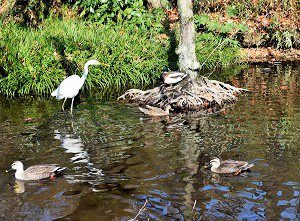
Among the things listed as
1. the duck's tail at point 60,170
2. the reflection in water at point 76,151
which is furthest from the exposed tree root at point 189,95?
the duck's tail at point 60,170

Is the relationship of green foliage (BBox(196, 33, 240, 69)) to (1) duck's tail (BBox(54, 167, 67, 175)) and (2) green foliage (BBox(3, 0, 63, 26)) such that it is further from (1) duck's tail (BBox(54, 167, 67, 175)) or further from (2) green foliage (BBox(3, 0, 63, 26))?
(1) duck's tail (BBox(54, 167, 67, 175))

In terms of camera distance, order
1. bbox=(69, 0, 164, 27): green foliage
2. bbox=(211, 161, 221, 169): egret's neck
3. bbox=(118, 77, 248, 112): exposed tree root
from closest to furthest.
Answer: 1. bbox=(211, 161, 221, 169): egret's neck
2. bbox=(118, 77, 248, 112): exposed tree root
3. bbox=(69, 0, 164, 27): green foliage

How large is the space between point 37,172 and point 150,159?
1.95 metres

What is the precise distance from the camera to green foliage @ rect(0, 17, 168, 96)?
47.8 ft

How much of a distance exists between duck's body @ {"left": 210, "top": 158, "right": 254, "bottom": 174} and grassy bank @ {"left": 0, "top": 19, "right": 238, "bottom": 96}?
301 inches

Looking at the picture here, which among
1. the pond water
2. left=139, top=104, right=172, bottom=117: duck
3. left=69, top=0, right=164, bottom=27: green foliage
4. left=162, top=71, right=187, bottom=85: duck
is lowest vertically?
the pond water

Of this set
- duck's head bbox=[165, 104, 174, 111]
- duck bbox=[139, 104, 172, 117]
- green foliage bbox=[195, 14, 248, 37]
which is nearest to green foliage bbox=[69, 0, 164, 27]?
green foliage bbox=[195, 14, 248, 37]

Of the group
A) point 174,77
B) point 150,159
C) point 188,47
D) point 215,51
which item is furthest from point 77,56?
point 150,159

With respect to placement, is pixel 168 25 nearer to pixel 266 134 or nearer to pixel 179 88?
pixel 179 88

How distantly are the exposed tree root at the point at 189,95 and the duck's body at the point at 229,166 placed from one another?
15.7ft

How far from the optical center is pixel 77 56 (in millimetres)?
15406

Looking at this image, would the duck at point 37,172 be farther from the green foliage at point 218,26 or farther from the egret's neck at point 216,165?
the green foliage at point 218,26

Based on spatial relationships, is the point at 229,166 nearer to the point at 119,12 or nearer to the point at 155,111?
the point at 155,111

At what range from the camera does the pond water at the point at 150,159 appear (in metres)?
7.05
